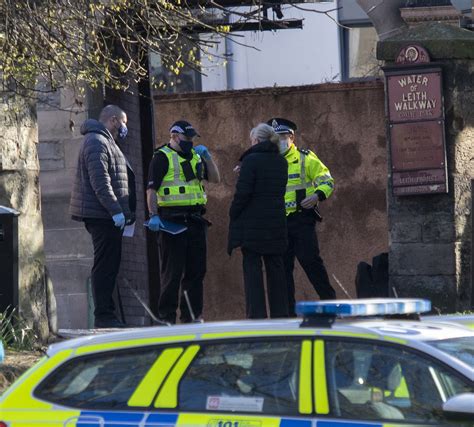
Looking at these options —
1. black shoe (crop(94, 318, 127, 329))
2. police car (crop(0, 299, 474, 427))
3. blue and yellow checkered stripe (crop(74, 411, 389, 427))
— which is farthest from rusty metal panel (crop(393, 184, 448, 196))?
blue and yellow checkered stripe (crop(74, 411, 389, 427))

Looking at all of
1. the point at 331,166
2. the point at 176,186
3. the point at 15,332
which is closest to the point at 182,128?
the point at 176,186

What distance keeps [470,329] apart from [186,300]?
609cm

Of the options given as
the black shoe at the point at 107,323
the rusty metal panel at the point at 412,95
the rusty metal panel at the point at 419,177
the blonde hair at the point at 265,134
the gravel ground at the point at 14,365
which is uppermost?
the rusty metal panel at the point at 412,95

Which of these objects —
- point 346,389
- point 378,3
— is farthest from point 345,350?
point 378,3

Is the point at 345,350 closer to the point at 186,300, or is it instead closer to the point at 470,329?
the point at 470,329

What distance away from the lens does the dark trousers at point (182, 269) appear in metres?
11.7

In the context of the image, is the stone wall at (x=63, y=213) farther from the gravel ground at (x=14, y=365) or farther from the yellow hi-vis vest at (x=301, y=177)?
the gravel ground at (x=14, y=365)

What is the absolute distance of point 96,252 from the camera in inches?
462

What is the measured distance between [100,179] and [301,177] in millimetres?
1789

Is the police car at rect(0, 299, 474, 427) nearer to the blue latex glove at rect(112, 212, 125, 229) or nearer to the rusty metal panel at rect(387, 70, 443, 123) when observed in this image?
the blue latex glove at rect(112, 212, 125, 229)

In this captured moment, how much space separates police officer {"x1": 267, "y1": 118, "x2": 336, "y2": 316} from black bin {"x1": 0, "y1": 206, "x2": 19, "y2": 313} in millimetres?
2407

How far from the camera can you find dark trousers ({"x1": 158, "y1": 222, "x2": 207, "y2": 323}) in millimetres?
11703

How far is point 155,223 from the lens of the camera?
1164 cm

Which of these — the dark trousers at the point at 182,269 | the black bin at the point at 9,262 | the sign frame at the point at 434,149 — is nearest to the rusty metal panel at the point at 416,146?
the sign frame at the point at 434,149
